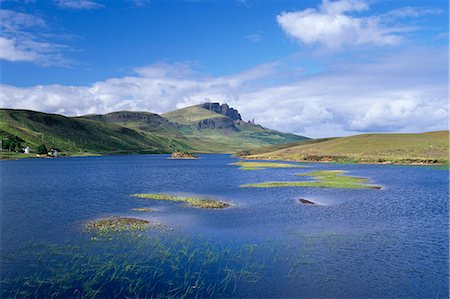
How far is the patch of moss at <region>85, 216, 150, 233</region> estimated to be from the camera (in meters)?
48.1

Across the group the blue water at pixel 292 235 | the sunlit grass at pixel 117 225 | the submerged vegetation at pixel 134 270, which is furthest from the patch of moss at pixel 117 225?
the submerged vegetation at pixel 134 270

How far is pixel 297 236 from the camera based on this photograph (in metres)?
45.7

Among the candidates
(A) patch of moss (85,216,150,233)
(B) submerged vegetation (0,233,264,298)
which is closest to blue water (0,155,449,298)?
(B) submerged vegetation (0,233,264,298)

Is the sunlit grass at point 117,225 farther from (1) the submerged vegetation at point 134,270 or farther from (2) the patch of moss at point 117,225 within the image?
(1) the submerged vegetation at point 134,270

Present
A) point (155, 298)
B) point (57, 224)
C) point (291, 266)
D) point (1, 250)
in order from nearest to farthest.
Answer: point (155, 298) < point (291, 266) < point (1, 250) < point (57, 224)

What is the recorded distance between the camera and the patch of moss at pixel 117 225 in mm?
48094

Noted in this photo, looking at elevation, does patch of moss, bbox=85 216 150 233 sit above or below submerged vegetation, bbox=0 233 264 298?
above

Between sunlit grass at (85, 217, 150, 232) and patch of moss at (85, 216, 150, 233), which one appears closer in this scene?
patch of moss at (85, 216, 150, 233)

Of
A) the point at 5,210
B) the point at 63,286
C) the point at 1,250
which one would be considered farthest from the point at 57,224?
the point at 63,286

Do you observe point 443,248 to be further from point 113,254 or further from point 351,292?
point 113,254

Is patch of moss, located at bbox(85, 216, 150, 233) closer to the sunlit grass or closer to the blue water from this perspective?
the sunlit grass

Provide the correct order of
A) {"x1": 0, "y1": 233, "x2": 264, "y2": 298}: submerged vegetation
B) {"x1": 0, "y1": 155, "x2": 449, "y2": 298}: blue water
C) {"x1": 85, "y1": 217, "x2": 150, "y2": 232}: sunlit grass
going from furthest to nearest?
{"x1": 85, "y1": 217, "x2": 150, "y2": 232}: sunlit grass
{"x1": 0, "y1": 155, "x2": 449, "y2": 298}: blue water
{"x1": 0, "y1": 233, "x2": 264, "y2": 298}: submerged vegetation

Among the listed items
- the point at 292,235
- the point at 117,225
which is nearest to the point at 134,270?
the point at 117,225

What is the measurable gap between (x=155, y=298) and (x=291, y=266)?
13.5 meters
